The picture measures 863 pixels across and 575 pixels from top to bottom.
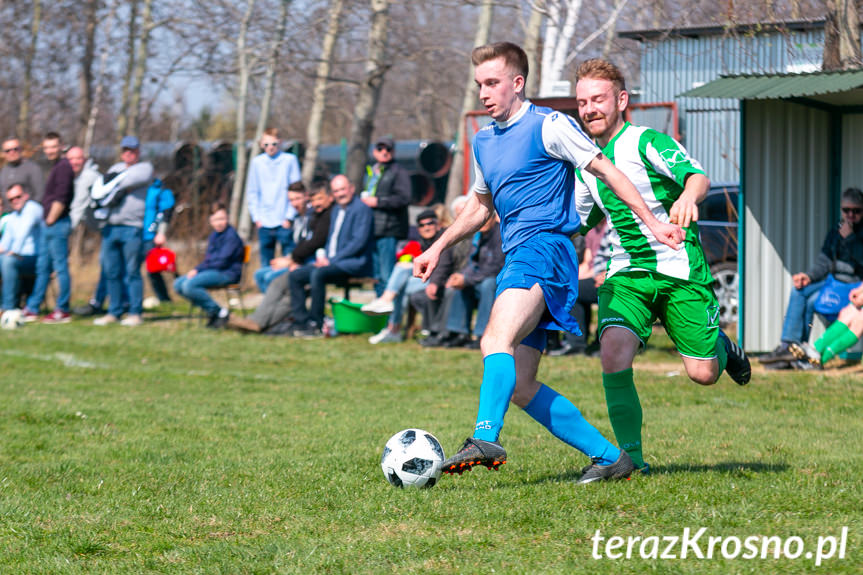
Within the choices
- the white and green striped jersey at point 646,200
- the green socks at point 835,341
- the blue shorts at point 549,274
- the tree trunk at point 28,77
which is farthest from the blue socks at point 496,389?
the tree trunk at point 28,77

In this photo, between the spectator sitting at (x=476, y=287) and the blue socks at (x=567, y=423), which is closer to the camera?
the blue socks at (x=567, y=423)

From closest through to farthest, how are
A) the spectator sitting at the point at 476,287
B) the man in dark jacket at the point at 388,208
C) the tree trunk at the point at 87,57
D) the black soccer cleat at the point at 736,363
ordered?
the black soccer cleat at the point at 736,363 → the spectator sitting at the point at 476,287 → the man in dark jacket at the point at 388,208 → the tree trunk at the point at 87,57

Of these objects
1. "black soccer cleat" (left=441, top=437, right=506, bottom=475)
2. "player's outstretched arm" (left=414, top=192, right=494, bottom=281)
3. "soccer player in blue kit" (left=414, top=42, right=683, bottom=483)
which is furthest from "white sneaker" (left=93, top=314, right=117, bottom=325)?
"black soccer cleat" (left=441, top=437, right=506, bottom=475)

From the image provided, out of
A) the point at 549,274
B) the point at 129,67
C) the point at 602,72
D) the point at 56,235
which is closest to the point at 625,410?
the point at 549,274

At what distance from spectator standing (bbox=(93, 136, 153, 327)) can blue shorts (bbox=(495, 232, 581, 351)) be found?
10.4 meters

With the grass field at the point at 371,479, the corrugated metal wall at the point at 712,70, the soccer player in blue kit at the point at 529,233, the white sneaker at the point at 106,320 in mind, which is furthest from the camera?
the white sneaker at the point at 106,320

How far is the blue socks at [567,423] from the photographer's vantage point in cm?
512

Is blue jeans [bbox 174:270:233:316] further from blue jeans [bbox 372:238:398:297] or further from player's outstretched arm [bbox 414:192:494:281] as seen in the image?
player's outstretched arm [bbox 414:192:494:281]

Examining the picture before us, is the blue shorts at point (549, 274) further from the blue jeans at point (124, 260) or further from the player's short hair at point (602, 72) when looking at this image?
the blue jeans at point (124, 260)

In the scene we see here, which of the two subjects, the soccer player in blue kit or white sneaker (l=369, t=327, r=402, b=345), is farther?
white sneaker (l=369, t=327, r=402, b=345)

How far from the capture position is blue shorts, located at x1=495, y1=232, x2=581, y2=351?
16.1 ft

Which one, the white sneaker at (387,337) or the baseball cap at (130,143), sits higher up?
the baseball cap at (130,143)

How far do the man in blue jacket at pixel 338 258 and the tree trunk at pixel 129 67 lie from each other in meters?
10.9

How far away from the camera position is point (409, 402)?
344 inches
